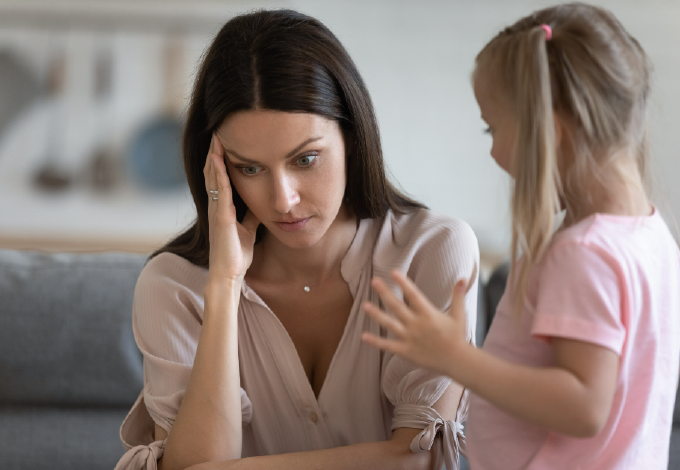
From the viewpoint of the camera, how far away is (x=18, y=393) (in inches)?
68.0

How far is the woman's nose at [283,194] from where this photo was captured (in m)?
1.16

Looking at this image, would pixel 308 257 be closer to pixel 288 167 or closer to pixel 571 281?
pixel 288 167

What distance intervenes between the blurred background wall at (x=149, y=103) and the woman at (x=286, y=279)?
60.5 inches

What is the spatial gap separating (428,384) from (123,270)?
3.40 ft

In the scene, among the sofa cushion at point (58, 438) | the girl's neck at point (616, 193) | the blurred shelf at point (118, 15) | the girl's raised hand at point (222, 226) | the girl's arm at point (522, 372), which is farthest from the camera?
the blurred shelf at point (118, 15)

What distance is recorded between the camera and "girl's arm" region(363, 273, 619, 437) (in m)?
0.72

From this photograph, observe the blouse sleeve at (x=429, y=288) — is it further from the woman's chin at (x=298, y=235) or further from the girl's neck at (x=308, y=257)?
the woman's chin at (x=298, y=235)

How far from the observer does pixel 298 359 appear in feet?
4.51

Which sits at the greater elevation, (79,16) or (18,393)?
(79,16)

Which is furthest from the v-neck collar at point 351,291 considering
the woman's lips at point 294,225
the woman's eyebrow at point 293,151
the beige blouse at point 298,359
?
the woman's eyebrow at point 293,151

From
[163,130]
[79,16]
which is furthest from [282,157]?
[79,16]

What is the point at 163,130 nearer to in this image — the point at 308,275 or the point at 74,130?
the point at 74,130

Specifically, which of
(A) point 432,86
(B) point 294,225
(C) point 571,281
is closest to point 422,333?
(C) point 571,281

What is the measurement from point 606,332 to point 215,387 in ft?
2.47
